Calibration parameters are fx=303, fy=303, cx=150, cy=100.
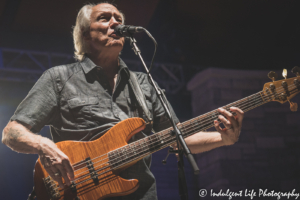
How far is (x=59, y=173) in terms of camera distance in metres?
1.82

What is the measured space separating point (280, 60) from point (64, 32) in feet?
13.9

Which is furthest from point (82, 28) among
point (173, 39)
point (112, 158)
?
point (173, 39)

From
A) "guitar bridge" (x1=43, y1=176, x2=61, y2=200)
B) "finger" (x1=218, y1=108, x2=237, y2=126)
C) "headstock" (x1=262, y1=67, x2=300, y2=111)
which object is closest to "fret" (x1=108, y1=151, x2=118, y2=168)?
"guitar bridge" (x1=43, y1=176, x2=61, y2=200)

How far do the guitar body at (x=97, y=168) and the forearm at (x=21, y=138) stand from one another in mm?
115

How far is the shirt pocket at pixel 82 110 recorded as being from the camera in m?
2.12

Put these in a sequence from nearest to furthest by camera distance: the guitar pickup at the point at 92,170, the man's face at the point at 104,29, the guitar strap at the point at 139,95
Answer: the guitar pickup at the point at 92,170 → the guitar strap at the point at 139,95 → the man's face at the point at 104,29

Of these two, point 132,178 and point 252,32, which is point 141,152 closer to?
point 132,178

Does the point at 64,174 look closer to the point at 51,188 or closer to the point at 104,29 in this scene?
the point at 51,188

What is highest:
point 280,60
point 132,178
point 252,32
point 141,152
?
point 252,32

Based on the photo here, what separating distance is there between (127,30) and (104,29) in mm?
392

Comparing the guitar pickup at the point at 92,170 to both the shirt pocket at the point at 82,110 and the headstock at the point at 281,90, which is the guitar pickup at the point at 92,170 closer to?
the shirt pocket at the point at 82,110

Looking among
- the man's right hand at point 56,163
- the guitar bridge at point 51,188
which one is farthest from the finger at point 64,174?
the guitar bridge at point 51,188

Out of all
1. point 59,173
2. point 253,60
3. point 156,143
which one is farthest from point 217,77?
point 59,173

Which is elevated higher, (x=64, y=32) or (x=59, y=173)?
(x=64, y=32)
